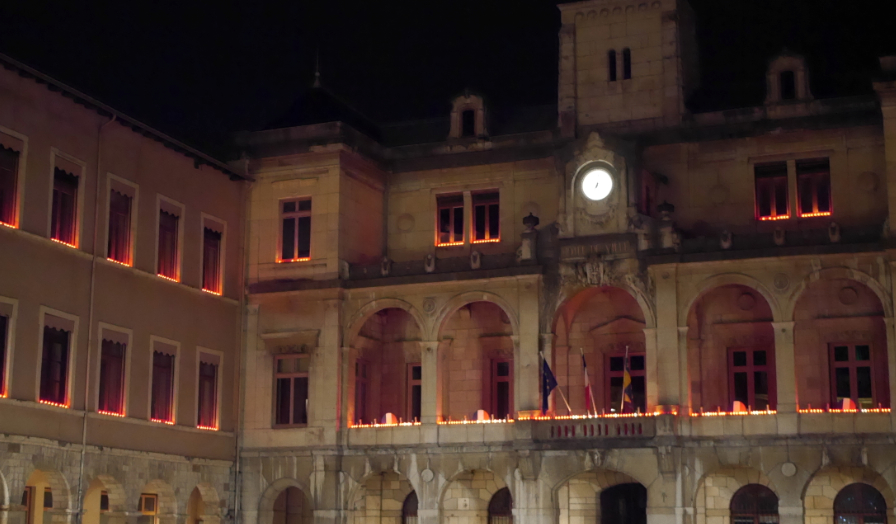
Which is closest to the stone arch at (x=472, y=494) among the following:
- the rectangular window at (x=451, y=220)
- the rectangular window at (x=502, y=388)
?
the rectangular window at (x=502, y=388)

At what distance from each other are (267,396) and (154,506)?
19.4 feet

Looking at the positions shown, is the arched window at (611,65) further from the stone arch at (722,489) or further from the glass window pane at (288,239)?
the stone arch at (722,489)

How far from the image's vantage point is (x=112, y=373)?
39156 mm

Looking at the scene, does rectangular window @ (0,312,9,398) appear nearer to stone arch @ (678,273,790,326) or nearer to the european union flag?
the european union flag

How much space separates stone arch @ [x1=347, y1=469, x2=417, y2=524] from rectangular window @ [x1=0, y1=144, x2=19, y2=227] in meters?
16.0

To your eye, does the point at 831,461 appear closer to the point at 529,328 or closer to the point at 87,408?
the point at 529,328

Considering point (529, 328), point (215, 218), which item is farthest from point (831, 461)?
point (215, 218)

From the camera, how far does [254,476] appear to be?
1727 inches

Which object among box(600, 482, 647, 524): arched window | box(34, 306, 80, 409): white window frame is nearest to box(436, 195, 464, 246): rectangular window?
box(600, 482, 647, 524): arched window

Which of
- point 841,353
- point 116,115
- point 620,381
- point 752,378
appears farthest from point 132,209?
point 841,353

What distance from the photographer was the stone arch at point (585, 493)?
143 feet

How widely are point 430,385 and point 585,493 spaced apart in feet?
20.3

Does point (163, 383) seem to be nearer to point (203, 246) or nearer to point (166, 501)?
point (166, 501)

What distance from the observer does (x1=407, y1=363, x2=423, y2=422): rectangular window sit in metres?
45.8
